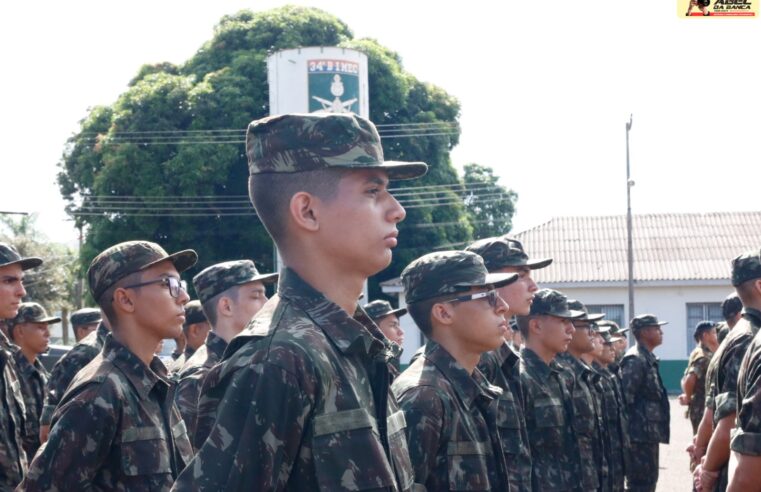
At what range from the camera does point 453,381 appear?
504 cm

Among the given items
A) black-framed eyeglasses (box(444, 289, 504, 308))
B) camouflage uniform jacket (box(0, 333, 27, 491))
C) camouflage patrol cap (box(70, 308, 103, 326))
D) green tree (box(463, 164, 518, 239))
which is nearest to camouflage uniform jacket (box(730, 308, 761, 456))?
black-framed eyeglasses (box(444, 289, 504, 308))

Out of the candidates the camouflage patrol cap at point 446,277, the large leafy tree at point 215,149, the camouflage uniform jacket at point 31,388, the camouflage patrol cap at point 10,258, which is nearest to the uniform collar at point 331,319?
the camouflage patrol cap at point 446,277

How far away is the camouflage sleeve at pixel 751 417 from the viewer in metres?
4.32

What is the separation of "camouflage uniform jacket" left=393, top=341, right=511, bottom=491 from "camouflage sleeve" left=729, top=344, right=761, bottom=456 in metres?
1.08

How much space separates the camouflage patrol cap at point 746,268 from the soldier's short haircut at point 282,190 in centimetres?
478

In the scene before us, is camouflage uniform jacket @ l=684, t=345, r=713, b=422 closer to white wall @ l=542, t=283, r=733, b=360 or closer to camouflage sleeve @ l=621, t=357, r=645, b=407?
camouflage sleeve @ l=621, t=357, r=645, b=407

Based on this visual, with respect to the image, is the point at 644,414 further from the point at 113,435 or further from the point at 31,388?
the point at 113,435

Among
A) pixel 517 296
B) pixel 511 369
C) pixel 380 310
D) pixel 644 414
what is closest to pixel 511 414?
pixel 511 369

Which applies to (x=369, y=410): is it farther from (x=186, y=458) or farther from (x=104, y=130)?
(x=104, y=130)

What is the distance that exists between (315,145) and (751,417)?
254 centimetres

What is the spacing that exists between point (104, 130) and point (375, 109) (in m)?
9.08

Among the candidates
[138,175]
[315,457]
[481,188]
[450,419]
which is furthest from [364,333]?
[481,188]

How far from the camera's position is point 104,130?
1359 inches

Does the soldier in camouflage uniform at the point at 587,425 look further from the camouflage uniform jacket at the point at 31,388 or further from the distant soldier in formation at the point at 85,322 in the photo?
the distant soldier in formation at the point at 85,322
